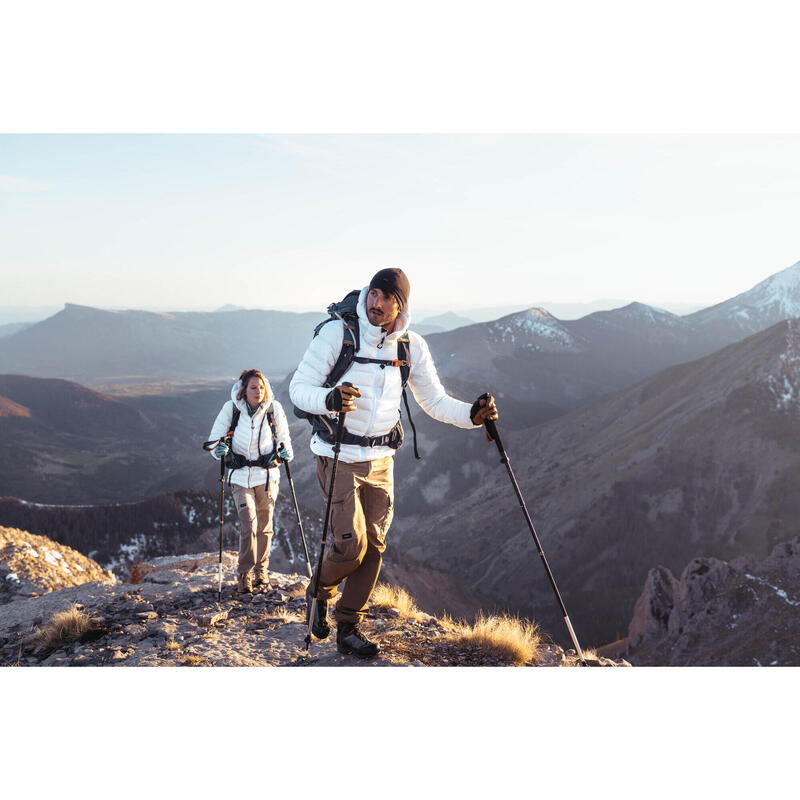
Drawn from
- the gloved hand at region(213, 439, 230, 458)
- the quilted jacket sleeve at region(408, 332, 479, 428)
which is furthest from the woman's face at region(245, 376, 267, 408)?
the quilted jacket sleeve at region(408, 332, 479, 428)

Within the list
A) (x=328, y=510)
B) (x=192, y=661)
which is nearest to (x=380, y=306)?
(x=328, y=510)

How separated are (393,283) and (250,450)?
3.64 m

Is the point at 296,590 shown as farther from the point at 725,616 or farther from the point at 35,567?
the point at 725,616

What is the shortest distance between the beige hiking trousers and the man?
273 centimetres

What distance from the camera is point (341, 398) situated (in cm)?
340

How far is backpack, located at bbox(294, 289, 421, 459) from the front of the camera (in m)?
3.67

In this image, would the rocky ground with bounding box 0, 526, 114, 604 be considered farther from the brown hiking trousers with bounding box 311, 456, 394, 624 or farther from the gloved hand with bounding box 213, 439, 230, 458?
the brown hiking trousers with bounding box 311, 456, 394, 624

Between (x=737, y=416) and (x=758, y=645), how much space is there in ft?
93.9

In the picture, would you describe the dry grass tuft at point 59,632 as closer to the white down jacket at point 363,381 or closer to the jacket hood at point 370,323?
the white down jacket at point 363,381

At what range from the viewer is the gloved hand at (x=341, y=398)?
340cm

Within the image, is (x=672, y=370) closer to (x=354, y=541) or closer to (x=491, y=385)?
(x=491, y=385)

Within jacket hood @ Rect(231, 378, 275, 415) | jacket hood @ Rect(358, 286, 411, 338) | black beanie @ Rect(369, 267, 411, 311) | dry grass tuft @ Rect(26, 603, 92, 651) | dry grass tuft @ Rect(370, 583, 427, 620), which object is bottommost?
dry grass tuft @ Rect(370, 583, 427, 620)

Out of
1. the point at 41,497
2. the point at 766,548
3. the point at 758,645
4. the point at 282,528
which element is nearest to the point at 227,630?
the point at 758,645

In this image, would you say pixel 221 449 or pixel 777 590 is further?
pixel 777 590
